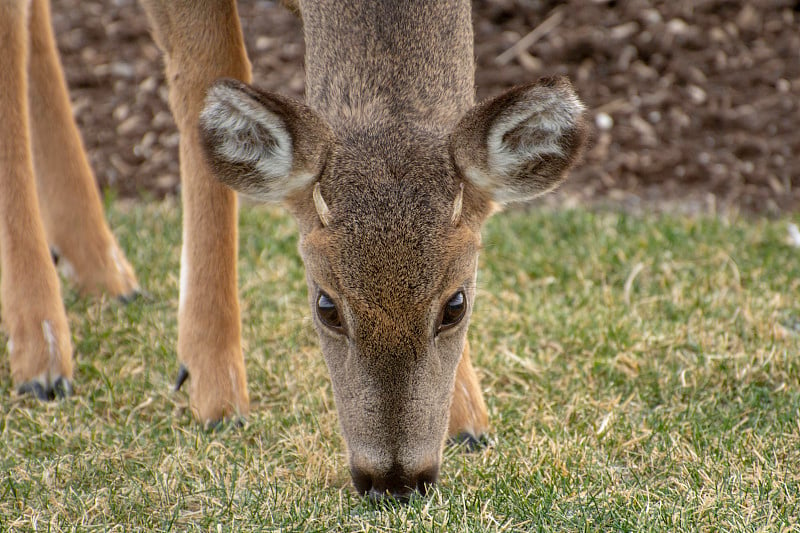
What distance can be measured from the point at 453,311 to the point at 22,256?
261 cm

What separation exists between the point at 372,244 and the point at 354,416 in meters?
0.64

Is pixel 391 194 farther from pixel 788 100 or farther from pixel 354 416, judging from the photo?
pixel 788 100

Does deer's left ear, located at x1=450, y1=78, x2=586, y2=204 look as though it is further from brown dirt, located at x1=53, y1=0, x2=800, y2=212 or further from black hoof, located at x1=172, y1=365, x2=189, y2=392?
brown dirt, located at x1=53, y1=0, x2=800, y2=212

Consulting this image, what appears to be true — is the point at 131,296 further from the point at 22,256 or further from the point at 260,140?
the point at 260,140

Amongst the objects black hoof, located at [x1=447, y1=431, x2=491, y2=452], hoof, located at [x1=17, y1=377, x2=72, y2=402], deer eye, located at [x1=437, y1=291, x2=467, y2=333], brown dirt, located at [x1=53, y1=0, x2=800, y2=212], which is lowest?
brown dirt, located at [x1=53, y1=0, x2=800, y2=212]

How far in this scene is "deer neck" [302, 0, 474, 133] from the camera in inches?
167

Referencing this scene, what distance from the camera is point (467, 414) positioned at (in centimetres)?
464

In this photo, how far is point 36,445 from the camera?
15.0 ft

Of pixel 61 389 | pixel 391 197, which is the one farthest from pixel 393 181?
pixel 61 389

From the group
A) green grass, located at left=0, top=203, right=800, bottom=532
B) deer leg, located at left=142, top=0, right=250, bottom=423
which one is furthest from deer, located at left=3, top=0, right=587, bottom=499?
deer leg, located at left=142, top=0, right=250, bottom=423

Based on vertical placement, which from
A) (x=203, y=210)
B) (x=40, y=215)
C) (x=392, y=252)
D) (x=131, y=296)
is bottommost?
(x=131, y=296)

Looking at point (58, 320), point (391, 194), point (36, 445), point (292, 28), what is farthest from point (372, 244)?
point (292, 28)

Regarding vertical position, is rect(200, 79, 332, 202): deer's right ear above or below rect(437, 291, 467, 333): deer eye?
above

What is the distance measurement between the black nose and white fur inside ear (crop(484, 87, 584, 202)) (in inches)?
45.2
